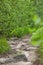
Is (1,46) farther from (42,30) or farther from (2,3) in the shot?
(42,30)

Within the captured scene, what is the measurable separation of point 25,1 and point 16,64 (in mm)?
8986

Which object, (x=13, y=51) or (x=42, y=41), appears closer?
(x=42, y=41)

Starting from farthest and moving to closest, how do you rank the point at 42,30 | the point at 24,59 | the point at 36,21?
the point at 24,59, the point at 42,30, the point at 36,21

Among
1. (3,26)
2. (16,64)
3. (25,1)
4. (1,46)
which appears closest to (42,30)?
(16,64)

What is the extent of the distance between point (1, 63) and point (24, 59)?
871 millimetres

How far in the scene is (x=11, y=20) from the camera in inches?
481

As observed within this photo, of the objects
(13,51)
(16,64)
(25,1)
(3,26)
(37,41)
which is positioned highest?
(25,1)

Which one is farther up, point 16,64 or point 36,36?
point 16,64

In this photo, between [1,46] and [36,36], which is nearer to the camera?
[36,36]

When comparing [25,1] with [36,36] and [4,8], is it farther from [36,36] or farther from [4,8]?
[36,36]

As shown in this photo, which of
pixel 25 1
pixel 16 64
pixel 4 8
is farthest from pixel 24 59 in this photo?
pixel 25 1

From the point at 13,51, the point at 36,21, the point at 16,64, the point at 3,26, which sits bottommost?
the point at 36,21

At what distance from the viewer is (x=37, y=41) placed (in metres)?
1.89

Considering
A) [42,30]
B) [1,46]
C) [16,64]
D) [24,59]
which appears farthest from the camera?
[1,46]
